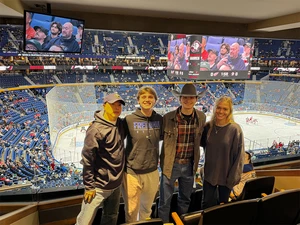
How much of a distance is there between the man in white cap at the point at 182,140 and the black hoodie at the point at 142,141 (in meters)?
0.09

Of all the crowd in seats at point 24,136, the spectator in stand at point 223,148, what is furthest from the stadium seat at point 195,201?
the crowd in seats at point 24,136

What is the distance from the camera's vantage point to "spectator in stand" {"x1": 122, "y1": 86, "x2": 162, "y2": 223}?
185 cm

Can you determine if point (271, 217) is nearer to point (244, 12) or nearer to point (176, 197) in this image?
point (176, 197)

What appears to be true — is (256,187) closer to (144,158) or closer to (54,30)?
(144,158)

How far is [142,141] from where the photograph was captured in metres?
1.86

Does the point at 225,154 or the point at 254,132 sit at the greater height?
the point at 225,154

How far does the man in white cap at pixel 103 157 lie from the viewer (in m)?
1.74

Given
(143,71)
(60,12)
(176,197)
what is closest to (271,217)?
(176,197)

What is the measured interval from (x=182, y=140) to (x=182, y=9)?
1.66 m

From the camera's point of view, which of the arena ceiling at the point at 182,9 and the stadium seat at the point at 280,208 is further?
the arena ceiling at the point at 182,9

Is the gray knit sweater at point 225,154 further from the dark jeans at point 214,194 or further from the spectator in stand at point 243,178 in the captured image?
the spectator in stand at point 243,178

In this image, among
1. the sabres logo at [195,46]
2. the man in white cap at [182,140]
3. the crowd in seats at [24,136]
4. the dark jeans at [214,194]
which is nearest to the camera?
the man in white cap at [182,140]

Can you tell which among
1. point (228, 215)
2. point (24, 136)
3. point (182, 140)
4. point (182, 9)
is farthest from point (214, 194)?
point (24, 136)

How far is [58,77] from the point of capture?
6742 millimetres
